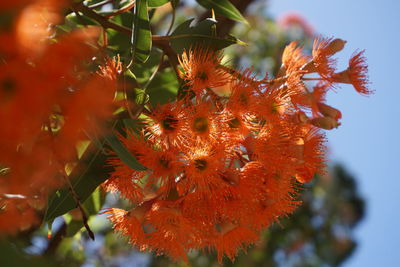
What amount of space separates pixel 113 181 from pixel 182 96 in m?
0.30

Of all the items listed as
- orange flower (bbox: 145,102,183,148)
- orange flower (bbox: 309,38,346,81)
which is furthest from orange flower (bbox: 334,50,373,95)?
orange flower (bbox: 145,102,183,148)

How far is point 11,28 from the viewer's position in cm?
64

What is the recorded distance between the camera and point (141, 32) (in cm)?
127

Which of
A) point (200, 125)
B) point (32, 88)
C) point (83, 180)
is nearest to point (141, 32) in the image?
point (200, 125)

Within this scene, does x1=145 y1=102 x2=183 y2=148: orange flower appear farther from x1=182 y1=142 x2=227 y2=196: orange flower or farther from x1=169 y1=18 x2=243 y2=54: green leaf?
x1=169 y1=18 x2=243 y2=54: green leaf

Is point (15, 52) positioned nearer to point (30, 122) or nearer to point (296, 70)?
point (30, 122)

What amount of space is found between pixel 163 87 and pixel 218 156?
2.06 feet

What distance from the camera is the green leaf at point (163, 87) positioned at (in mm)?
1734

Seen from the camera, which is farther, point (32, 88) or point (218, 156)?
point (218, 156)

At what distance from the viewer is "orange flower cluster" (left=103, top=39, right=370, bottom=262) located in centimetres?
122

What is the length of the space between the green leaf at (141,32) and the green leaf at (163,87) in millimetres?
442

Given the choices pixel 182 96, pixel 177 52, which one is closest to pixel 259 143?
pixel 182 96

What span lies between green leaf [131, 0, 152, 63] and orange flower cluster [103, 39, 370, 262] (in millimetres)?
113

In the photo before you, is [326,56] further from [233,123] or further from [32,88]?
A: [32,88]
